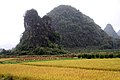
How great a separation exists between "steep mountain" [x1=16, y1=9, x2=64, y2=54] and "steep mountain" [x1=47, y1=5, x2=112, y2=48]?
37.0 feet

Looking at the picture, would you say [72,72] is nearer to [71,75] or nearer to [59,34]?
[71,75]

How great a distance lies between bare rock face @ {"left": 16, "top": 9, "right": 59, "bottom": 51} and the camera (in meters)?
65.3

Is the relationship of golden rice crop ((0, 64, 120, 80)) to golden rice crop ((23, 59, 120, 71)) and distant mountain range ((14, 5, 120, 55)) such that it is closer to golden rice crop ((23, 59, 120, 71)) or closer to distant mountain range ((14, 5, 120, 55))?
golden rice crop ((23, 59, 120, 71))

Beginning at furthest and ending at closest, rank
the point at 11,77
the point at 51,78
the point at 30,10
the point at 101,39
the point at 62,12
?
the point at 62,12 < the point at 101,39 < the point at 30,10 < the point at 11,77 < the point at 51,78

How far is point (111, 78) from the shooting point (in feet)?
45.5

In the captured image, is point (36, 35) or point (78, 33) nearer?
point (36, 35)

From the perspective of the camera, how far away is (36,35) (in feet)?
220

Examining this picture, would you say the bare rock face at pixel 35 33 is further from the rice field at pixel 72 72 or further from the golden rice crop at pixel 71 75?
the golden rice crop at pixel 71 75

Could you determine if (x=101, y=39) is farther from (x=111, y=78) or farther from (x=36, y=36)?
(x=111, y=78)

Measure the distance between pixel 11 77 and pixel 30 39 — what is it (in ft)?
155

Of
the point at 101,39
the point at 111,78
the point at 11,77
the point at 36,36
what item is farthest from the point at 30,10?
the point at 111,78

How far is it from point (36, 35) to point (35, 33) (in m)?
0.60

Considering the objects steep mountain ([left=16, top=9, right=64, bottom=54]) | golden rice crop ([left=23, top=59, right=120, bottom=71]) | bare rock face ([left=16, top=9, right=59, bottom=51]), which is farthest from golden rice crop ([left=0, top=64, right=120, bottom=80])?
bare rock face ([left=16, top=9, right=59, bottom=51])

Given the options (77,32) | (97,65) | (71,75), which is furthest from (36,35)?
(71,75)
